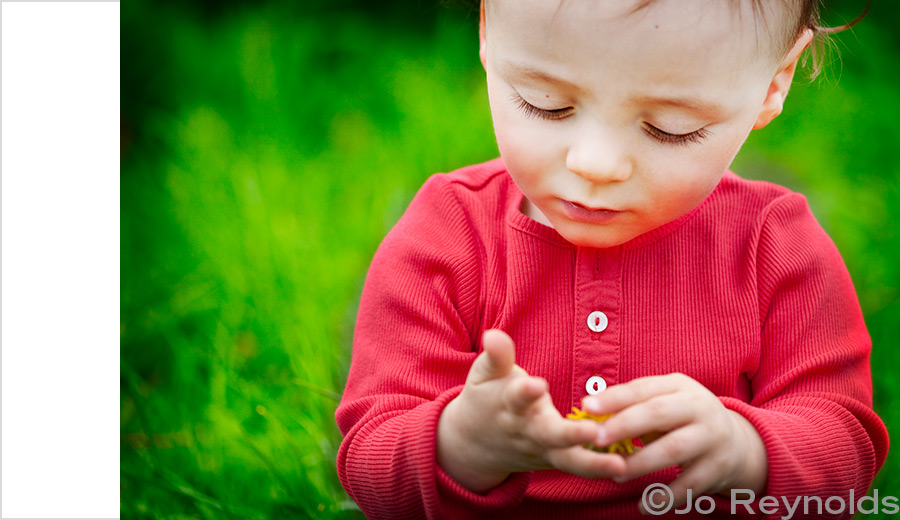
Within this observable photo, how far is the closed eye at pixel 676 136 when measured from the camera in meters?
0.71

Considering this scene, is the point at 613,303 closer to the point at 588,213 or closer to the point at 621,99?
the point at 588,213

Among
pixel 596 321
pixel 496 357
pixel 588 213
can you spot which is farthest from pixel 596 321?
pixel 496 357

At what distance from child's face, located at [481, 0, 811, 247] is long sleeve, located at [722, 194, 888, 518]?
17 centimetres

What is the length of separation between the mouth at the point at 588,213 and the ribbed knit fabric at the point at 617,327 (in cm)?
10

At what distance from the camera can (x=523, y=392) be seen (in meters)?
0.63

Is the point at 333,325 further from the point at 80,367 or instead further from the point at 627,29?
the point at 627,29

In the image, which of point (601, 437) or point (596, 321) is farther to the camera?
point (596, 321)

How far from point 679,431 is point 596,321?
0.17 metres

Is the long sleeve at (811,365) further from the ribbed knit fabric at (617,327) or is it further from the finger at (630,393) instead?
the finger at (630,393)

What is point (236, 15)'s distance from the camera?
1.83 metres

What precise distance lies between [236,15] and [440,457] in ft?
4.35

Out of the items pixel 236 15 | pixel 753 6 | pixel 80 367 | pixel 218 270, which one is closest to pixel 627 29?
pixel 753 6

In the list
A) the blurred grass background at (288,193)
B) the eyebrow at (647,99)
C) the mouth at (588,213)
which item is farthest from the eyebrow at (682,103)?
the blurred grass background at (288,193)

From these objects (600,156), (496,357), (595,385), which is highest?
(600,156)
